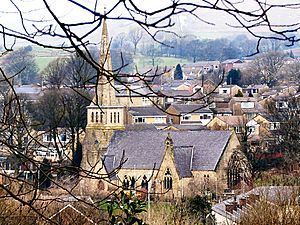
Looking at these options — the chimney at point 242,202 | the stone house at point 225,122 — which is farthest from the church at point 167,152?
Answer: the chimney at point 242,202

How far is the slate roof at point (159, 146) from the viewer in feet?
107

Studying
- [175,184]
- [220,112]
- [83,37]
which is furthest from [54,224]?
[220,112]

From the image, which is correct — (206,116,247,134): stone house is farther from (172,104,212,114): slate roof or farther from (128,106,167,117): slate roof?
(128,106,167,117): slate roof

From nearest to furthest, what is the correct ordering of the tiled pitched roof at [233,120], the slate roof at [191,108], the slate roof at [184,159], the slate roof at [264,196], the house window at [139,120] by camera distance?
the slate roof at [191,108], the slate roof at [264,196], the slate roof at [184,159], the tiled pitched roof at [233,120], the house window at [139,120]

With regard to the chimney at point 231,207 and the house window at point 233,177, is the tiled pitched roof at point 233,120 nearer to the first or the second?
the house window at point 233,177

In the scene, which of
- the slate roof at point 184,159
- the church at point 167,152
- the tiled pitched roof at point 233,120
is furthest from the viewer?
the tiled pitched roof at point 233,120

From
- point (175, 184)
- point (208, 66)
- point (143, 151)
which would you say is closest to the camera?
point (175, 184)

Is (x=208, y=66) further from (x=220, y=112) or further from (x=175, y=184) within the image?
(x=175, y=184)

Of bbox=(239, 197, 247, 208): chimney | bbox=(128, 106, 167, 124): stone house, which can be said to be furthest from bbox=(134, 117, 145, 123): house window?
bbox=(239, 197, 247, 208): chimney

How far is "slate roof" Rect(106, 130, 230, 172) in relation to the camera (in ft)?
107

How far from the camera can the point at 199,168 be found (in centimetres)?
3247

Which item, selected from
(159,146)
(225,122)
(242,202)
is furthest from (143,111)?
(242,202)

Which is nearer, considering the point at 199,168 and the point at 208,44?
the point at 199,168

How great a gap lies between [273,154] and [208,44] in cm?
7642
